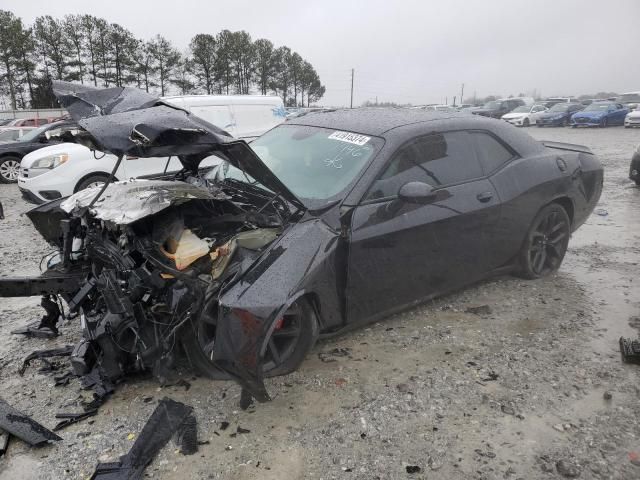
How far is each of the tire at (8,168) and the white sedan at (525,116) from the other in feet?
79.6

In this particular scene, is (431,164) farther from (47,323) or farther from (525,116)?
(525,116)

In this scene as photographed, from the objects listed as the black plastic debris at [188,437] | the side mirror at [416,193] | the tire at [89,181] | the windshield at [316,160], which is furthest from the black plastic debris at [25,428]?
the tire at [89,181]

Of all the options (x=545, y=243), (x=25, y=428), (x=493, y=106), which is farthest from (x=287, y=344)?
(x=493, y=106)

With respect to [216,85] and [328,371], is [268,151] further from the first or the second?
[216,85]

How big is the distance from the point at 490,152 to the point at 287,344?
2488 mm

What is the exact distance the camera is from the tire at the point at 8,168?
11125mm

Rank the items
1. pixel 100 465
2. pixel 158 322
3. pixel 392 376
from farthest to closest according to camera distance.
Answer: pixel 392 376 < pixel 158 322 < pixel 100 465

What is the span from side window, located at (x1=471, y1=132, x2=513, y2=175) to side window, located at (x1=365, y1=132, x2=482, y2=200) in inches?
3.5

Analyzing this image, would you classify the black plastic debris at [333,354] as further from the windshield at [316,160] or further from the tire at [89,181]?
the tire at [89,181]

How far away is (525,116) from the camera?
26562mm

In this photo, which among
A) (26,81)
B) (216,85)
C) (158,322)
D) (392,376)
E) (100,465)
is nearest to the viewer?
(100,465)

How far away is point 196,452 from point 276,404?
0.56m

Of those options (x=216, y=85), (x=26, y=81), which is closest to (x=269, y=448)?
(x=26, y=81)

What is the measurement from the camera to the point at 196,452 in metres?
2.40
